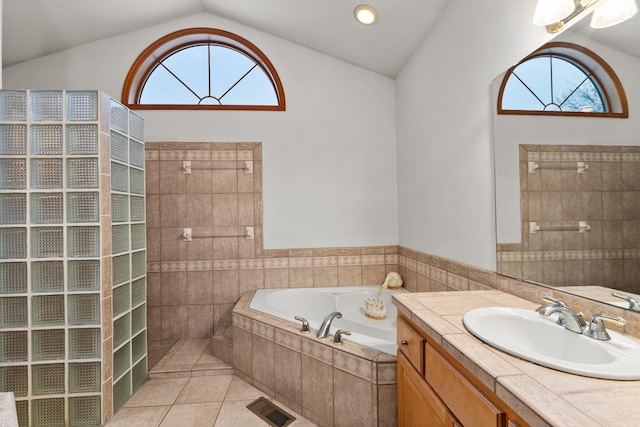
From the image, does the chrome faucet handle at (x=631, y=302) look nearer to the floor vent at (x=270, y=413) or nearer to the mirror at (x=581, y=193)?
the mirror at (x=581, y=193)

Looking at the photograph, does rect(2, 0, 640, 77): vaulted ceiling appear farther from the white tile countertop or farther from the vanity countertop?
the white tile countertop

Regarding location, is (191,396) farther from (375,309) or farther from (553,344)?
(553,344)

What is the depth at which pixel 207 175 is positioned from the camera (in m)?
2.84

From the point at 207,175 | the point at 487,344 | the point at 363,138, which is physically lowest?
the point at 487,344

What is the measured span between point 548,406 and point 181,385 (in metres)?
2.29

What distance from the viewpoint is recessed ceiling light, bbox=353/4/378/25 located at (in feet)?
7.25

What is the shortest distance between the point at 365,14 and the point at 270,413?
8.91 feet

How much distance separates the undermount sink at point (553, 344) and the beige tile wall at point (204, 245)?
1900mm

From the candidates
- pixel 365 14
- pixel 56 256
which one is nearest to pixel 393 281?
pixel 365 14

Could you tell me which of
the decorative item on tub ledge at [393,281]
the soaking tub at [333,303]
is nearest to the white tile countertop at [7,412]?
the soaking tub at [333,303]

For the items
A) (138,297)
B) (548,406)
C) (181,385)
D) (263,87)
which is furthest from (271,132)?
(548,406)

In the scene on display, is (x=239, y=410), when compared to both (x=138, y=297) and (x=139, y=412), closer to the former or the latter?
(x=139, y=412)

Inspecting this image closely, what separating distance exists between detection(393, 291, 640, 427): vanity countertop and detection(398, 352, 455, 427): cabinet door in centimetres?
21

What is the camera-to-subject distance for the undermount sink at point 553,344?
0.75 m
